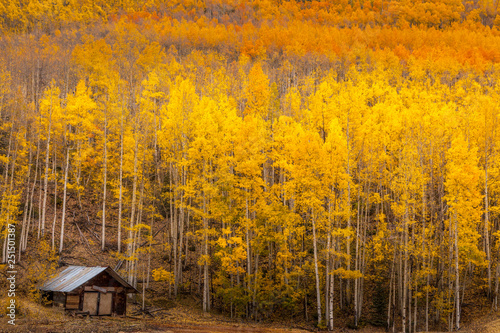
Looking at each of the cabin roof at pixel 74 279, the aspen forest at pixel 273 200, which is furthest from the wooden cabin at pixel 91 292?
the aspen forest at pixel 273 200

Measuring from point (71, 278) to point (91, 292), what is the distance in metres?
1.50

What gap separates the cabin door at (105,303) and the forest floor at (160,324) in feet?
2.37

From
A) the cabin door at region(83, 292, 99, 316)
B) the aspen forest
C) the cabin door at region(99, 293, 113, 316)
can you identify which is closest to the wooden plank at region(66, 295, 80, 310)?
the cabin door at region(83, 292, 99, 316)

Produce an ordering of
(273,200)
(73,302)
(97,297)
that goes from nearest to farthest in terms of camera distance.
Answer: (73,302) → (97,297) → (273,200)

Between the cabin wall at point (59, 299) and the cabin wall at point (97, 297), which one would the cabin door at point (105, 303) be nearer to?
the cabin wall at point (97, 297)

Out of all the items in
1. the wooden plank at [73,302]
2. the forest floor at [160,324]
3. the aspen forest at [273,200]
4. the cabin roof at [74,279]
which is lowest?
the forest floor at [160,324]

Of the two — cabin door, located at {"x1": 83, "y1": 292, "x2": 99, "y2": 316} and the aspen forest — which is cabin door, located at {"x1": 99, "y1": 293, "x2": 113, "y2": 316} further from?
the aspen forest

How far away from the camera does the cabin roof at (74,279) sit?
20.0 metres

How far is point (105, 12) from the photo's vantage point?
97250 millimetres

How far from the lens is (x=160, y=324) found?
18.9 m

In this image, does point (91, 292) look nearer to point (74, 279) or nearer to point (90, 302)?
point (90, 302)

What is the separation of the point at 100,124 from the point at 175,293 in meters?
16.1

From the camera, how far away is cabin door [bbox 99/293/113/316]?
66.6ft

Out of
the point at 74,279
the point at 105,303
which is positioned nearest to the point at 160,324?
the point at 105,303
